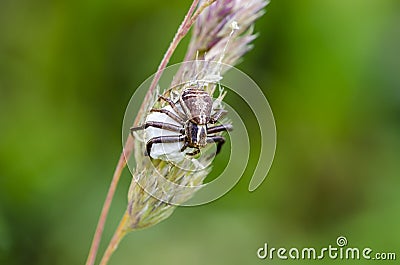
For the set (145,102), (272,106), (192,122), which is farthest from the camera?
(272,106)

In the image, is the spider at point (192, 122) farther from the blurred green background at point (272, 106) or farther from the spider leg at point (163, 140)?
the blurred green background at point (272, 106)

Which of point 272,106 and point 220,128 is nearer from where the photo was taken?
point 220,128

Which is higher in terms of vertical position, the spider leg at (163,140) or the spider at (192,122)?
the spider at (192,122)

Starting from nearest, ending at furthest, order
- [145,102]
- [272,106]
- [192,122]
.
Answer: [145,102] → [192,122] → [272,106]

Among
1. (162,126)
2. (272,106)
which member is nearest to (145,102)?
(162,126)

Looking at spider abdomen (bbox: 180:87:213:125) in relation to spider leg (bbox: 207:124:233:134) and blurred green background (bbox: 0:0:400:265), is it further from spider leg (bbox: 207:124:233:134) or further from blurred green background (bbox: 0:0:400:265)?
blurred green background (bbox: 0:0:400:265)

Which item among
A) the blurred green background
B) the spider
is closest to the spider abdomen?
the spider

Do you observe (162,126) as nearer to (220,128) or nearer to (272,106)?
(220,128)

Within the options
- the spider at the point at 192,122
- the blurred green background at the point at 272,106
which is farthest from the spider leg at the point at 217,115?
the blurred green background at the point at 272,106
